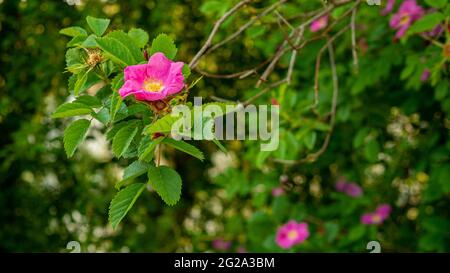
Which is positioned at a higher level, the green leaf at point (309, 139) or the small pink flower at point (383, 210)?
the small pink flower at point (383, 210)

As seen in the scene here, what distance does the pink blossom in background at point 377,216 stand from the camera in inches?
95.7

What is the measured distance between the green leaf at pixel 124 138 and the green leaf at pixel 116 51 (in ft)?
0.29

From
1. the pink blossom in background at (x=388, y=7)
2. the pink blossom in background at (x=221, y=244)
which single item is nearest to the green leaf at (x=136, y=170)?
the pink blossom in background at (x=388, y=7)

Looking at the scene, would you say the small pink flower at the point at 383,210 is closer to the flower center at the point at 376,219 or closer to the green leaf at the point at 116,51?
the flower center at the point at 376,219

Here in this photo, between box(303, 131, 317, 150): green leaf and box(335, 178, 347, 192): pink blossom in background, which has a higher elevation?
box(335, 178, 347, 192): pink blossom in background

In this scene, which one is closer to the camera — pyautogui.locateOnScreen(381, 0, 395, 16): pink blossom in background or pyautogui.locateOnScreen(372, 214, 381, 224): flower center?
pyautogui.locateOnScreen(381, 0, 395, 16): pink blossom in background

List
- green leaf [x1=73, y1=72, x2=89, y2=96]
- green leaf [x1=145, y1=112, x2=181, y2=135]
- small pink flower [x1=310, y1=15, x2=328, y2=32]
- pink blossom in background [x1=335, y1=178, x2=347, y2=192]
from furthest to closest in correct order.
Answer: pink blossom in background [x1=335, y1=178, x2=347, y2=192] < small pink flower [x1=310, y1=15, x2=328, y2=32] < green leaf [x1=73, y1=72, x2=89, y2=96] < green leaf [x1=145, y1=112, x2=181, y2=135]

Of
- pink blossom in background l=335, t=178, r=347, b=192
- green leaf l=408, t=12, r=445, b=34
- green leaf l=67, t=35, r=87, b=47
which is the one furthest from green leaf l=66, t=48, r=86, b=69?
pink blossom in background l=335, t=178, r=347, b=192

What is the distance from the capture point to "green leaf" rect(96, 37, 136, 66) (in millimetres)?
959

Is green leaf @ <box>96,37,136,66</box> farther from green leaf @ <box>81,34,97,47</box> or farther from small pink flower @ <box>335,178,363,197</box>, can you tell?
small pink flower @ <box>335,178,363,197</box>

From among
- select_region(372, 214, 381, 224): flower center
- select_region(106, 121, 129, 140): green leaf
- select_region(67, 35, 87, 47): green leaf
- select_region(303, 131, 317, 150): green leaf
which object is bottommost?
select_region(106, 121, 129, 140): green leaf

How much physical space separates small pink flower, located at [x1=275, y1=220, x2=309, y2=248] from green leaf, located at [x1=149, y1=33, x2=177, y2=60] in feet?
4.56

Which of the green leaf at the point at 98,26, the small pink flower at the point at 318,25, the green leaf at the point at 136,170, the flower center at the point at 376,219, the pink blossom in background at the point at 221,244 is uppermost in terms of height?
the small pink flower at the point at 318,25
